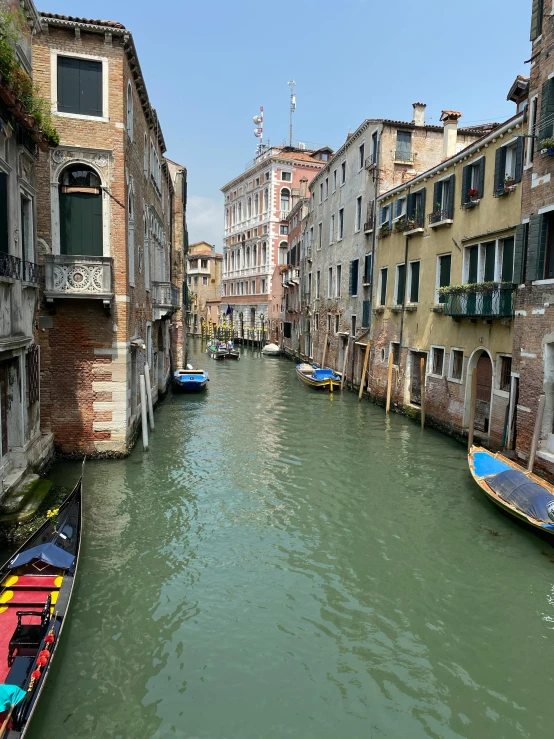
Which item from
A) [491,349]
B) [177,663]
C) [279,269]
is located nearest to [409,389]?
[491,349]

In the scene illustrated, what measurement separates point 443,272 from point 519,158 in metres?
4.22

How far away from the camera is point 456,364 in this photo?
14.0m

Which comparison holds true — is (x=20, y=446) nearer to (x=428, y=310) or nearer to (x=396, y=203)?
(x=428, y=310)

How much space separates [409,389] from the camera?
17.1 meters

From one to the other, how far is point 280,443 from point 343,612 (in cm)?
765

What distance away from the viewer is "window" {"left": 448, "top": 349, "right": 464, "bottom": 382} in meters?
13.8

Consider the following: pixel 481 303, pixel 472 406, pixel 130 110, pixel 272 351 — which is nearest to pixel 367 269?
pixel 481 303

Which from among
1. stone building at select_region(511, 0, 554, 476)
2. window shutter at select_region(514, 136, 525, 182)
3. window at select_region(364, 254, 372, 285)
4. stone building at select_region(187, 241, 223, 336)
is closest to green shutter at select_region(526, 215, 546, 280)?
A: stone building at select_region(511, 0, 554, 476)

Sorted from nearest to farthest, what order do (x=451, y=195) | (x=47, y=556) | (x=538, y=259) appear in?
1. (x=47, y=556)
2. (x=538, y=259)
3. (x=451, y=195)

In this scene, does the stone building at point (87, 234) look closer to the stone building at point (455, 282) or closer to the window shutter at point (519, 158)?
the stone building at point (455, 282)

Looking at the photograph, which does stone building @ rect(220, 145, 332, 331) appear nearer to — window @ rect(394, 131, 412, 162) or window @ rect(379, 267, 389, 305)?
window @ rect(394, 131, 412, 162)

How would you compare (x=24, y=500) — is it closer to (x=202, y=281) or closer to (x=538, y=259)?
(x=538, y=259)

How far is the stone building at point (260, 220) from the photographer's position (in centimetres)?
4559

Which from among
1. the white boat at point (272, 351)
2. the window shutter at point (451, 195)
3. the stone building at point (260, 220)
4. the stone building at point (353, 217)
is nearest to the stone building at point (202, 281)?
the stone building at point (260, 220)
